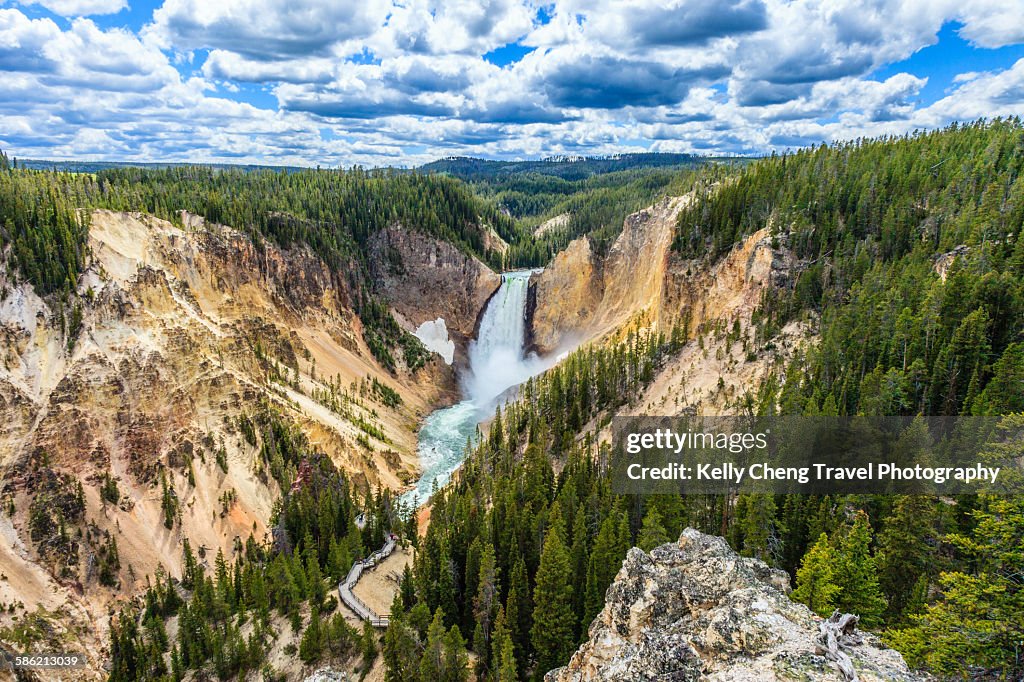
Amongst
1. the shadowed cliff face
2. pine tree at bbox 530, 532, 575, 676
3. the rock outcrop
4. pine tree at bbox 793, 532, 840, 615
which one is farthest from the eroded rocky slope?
pine tree at bbox 793, 532, 840, 615

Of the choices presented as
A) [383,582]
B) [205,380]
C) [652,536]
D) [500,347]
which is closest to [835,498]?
[652,536]

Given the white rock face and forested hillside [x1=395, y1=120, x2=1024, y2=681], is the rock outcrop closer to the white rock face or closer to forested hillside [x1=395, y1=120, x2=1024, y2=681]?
forested hillside [x1=395, y1=120, x2=1024, y2=681]

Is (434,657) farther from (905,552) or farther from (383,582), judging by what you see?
(905,552)

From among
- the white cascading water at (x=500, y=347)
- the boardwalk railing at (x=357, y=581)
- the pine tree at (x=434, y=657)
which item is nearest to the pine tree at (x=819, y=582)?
the pine tree at (x=434, y=657)

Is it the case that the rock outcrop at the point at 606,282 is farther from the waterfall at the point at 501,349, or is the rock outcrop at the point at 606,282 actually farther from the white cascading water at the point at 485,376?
the white cascading water at the point at 485,376

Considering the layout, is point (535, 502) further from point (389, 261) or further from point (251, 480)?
point (389, 261)

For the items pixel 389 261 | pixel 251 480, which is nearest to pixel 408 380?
pixel 389 261

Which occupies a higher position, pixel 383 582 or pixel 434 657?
pixel 434 657
